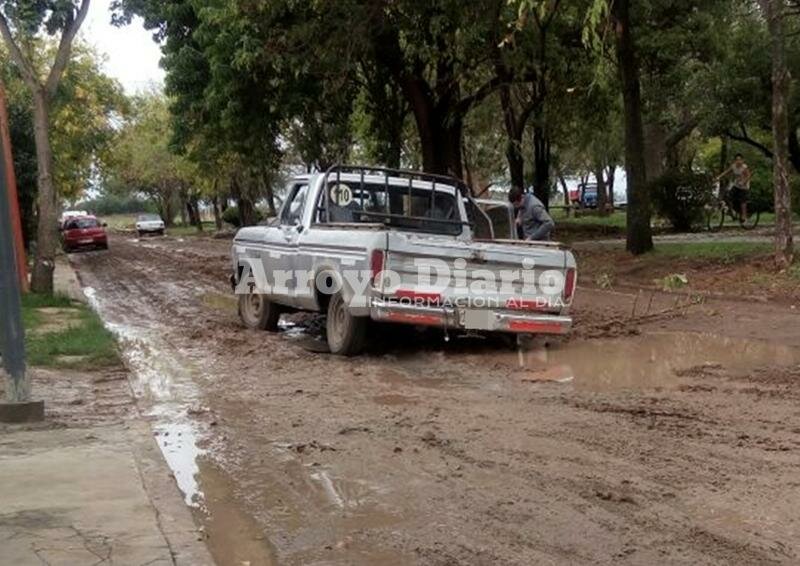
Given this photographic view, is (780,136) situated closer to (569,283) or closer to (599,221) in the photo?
(569,283)

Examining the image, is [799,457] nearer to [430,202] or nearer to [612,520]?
[612,520]

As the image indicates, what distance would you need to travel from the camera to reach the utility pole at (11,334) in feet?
24.1

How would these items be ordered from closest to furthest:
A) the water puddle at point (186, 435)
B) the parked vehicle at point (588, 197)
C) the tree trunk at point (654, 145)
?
the water puddle at point (186, 435) < the tree trunk at point (654, 145) < the parked vehicle at point (588, 197)

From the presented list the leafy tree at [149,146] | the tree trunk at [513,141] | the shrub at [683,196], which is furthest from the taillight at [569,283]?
the leafy tree at [149,146]

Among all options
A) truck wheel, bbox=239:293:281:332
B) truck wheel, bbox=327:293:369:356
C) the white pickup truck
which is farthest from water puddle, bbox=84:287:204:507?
the white pickup truck

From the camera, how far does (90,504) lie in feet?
17.5

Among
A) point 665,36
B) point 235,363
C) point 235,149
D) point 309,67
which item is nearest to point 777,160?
point 665,36

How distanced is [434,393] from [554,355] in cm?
221

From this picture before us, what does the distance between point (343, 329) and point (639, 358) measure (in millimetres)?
3189

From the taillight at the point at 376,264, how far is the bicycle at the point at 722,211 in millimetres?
15514

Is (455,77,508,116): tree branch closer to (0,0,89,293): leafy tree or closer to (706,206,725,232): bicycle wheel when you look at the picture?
(706,206,725,232): bicycle wheel

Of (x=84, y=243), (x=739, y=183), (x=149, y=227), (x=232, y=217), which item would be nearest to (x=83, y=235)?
(x=84, y=243)

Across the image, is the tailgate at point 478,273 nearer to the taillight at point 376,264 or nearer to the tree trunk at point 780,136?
the taillight at point 376,264

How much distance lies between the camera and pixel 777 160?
45.2 ft
